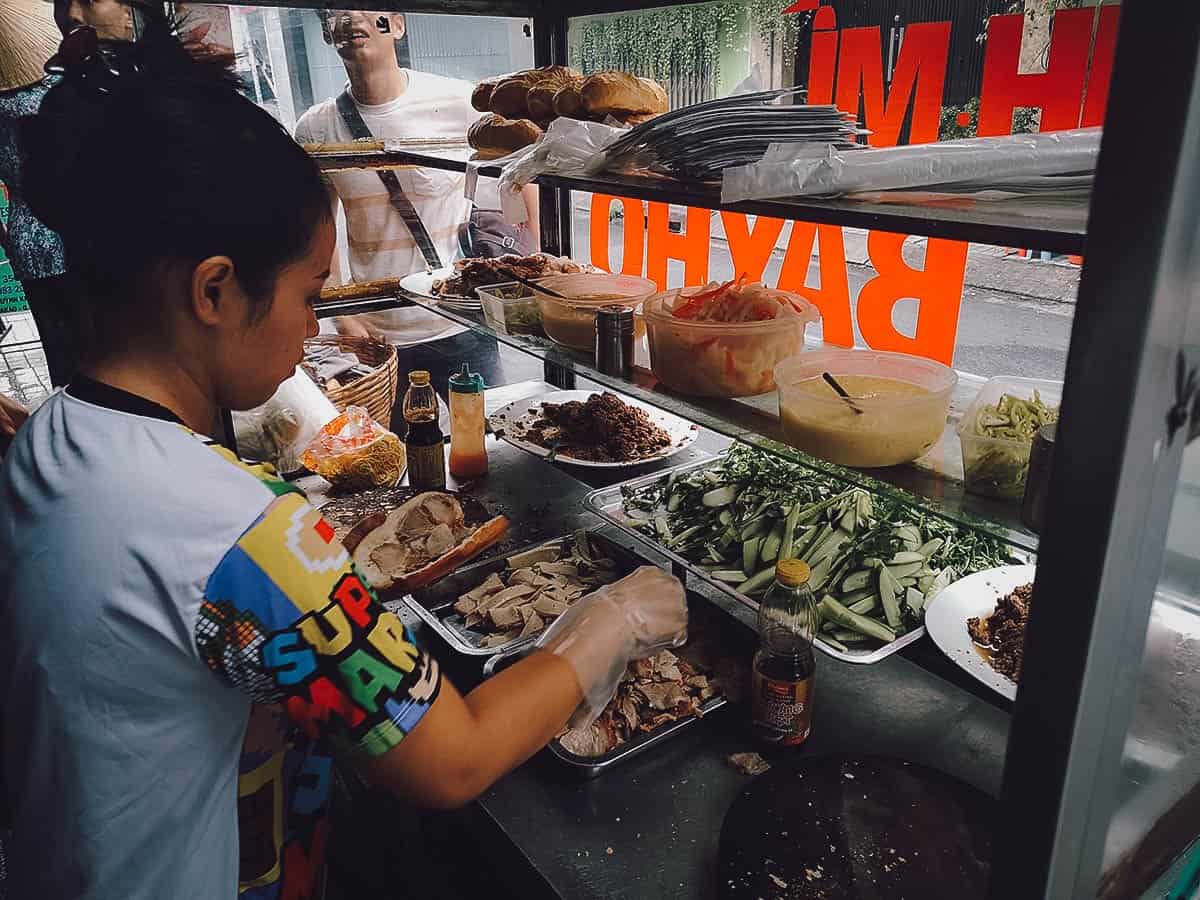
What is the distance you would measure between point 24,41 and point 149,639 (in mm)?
2772

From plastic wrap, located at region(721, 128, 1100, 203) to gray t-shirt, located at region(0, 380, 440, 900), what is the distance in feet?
2.95

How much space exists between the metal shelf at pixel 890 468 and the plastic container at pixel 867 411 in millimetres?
26

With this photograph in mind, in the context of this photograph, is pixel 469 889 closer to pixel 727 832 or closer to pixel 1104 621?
pixel 727 832

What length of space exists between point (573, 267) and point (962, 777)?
1.63m

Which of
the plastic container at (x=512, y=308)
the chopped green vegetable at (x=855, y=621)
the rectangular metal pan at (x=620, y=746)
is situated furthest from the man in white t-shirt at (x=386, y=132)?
the chopped green vegetable at (x=855, y=621)

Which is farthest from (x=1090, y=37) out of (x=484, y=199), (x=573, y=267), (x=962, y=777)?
(x=484, y=199)

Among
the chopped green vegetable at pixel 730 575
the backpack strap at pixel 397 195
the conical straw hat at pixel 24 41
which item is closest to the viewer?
the chopped green vegetable at pixel 730 575

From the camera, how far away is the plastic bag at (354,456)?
8.66 ft

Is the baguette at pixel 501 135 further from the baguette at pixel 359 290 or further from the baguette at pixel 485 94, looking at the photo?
the baguette at pixel 359 290

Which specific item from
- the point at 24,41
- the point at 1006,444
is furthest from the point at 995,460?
the point at 24,41

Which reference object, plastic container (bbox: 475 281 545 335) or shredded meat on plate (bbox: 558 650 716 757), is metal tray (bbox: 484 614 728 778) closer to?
shredded meat on plate (bbox: 558 650 716 757)

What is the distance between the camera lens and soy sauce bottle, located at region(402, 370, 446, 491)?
2.65m

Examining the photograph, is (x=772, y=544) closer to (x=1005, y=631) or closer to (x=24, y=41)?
(x=1005, y=631)

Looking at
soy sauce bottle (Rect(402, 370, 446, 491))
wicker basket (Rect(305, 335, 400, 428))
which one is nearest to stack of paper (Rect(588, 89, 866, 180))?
soy sauce bottle (Rect(402, 370, 446, 491))
